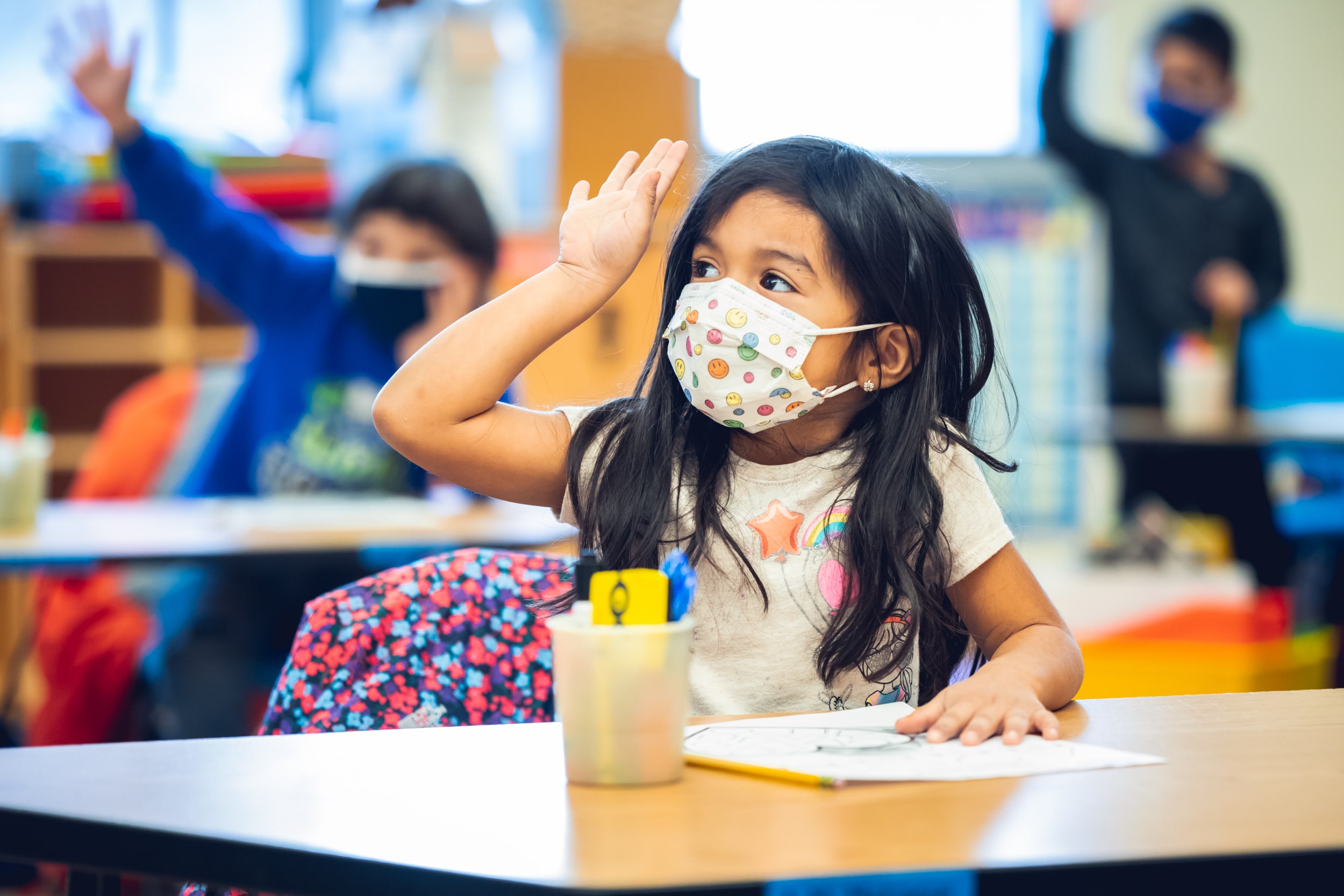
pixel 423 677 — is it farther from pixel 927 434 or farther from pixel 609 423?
pixel 927 434

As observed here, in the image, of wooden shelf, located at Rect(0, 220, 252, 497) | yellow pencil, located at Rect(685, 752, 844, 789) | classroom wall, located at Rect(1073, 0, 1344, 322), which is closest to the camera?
yellow pencil, located at Rect(685, 752, 844, 789)

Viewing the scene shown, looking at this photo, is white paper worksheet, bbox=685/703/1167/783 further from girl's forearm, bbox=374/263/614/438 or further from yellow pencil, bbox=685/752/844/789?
girl's forearm, bbox=374/263/614/438

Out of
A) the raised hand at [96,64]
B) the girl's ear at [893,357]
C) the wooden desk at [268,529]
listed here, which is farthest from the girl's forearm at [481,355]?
the raised hand at [96,64]

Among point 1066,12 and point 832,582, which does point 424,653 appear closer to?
point 832,582

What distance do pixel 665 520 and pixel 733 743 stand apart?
0.34 m

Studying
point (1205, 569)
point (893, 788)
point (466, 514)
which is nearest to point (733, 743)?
point (893, 788)

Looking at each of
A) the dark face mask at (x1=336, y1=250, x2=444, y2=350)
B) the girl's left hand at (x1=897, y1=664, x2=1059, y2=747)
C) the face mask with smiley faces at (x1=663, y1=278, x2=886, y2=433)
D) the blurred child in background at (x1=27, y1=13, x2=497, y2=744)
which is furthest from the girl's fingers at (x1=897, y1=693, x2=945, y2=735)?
the dark face mask at (x1=336, y1=250, x2=444, y2=350)

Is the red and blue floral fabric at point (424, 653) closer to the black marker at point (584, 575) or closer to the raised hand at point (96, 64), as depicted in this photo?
the black marker at point (584, 575)

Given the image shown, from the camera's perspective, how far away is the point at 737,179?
106cm

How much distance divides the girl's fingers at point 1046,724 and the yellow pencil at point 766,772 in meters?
0.17

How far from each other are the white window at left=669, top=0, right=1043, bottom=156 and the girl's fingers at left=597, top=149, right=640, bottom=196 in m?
3.61

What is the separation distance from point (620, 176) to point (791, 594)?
361 mm

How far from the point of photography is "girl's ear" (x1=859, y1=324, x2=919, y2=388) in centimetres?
109

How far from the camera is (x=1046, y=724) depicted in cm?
74
